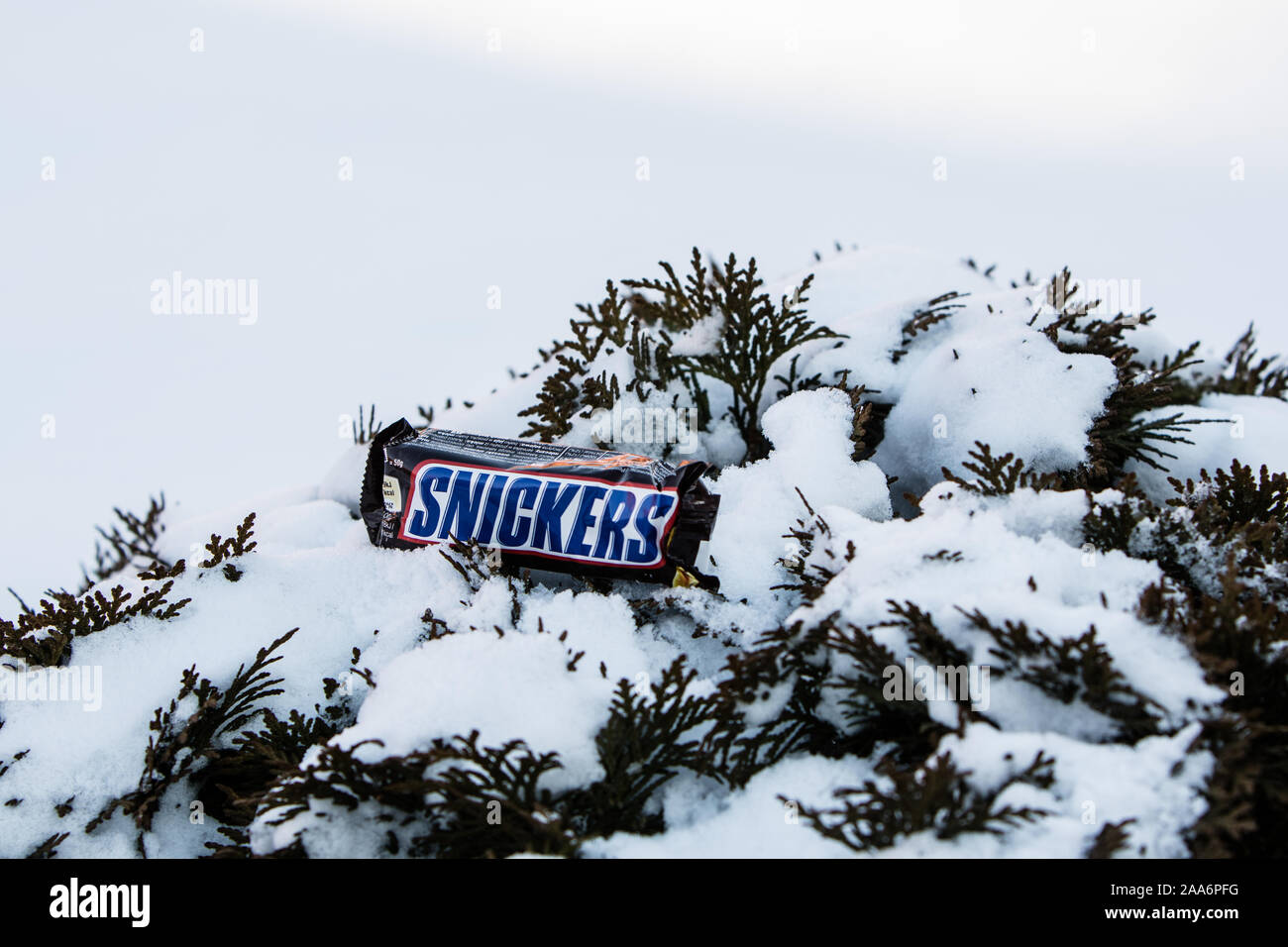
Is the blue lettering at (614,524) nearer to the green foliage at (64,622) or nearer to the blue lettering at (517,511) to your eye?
the blue lettering at (517,511)

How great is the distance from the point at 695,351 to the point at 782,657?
1.95m

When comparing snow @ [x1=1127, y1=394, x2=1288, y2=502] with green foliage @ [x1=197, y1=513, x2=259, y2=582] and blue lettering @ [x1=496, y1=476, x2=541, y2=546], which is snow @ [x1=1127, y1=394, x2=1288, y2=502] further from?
green foliage @ [x1=197, y1=513, x2=259, y2=582]

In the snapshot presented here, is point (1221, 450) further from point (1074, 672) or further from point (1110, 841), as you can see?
point (1110, 841)

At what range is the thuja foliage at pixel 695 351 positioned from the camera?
13.7 ft

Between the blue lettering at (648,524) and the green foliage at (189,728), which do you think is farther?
the blue lettering at (648,524)

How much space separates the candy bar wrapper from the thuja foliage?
29.7 inches

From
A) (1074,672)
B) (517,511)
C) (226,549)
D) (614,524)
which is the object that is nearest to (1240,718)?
(1074,672)

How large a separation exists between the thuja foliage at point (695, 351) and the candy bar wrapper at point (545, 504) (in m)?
0.76

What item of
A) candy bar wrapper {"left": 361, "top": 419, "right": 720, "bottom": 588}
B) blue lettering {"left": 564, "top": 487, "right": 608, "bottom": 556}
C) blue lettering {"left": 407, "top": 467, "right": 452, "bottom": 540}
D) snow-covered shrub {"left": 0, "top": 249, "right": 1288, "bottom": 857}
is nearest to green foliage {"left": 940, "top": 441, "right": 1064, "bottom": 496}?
snow-covered shrub {"left": 0, "top": 249, "right": 1288, "bottom": 857}

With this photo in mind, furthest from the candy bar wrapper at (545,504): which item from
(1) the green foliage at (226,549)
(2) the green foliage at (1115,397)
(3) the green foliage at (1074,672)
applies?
(2) the green foliage at (1115,397)

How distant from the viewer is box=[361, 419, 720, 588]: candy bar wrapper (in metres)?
3.25

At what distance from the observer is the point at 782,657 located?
2809 millimetres
